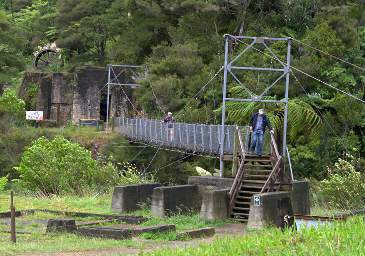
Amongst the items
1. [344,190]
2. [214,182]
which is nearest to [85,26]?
[344,190]

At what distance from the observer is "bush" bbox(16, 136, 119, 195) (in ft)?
70.1

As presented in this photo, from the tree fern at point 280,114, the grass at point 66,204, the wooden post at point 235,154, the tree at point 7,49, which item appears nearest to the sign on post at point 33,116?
the tree at point 7,49

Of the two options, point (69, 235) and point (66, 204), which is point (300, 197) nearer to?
point (66, 204)

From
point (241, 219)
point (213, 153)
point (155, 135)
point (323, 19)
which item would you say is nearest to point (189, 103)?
point (155, 135)

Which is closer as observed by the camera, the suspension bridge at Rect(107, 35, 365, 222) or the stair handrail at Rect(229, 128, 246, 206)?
the stair handrail at Rect(229, 128, 246, 206)

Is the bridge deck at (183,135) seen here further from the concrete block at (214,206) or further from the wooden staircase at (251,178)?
the concrete block at (214,206)

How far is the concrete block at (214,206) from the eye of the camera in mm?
15102

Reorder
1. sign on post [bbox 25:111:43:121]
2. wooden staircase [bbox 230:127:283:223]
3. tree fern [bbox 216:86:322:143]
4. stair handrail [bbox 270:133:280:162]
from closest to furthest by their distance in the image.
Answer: wooden staircase [bbox 230:127:283:223] → stair handrail [bbox 270:133:280:162] → tree fern [bbox 216:86:322:143] → sign on post [bbox 25:111:43:121]

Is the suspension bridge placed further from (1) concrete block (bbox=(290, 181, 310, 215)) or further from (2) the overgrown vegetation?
(2) the overgrown vegetation

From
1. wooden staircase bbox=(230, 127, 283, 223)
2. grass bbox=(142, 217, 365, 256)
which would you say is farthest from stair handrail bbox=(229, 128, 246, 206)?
grass bbox=(142, 217, 365, 256)

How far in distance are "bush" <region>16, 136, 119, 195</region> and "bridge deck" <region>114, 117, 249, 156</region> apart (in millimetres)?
2936

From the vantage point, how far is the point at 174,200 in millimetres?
16188

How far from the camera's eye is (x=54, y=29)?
53.6m

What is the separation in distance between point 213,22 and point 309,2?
5.84m
